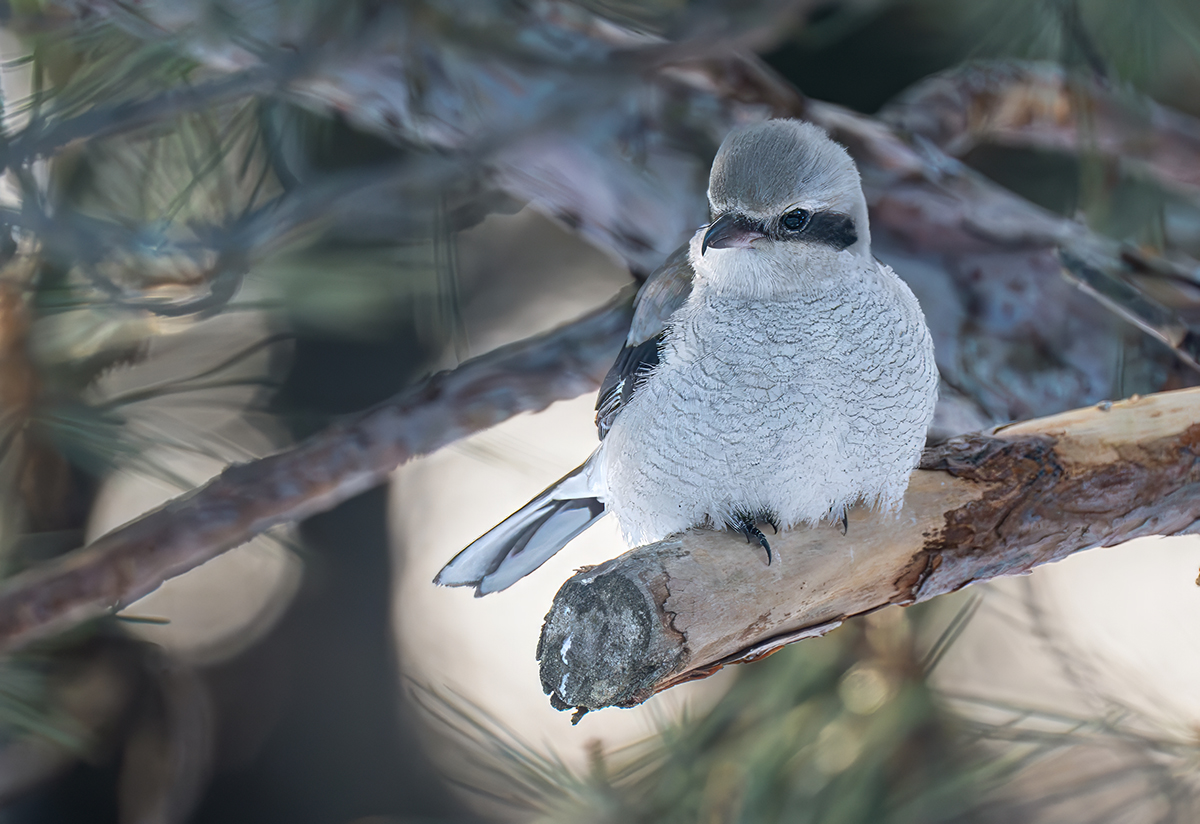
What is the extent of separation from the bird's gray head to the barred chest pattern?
75 mm

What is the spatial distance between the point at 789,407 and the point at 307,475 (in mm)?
653

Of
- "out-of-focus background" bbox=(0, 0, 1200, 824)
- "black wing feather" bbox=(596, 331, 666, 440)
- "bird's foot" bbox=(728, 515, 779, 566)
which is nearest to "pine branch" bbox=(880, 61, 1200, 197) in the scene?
"out-of-focus background" bbox=(0, 0, 1200, 824)

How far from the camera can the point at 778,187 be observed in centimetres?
93

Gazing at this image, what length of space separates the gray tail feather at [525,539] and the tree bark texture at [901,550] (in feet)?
0.96

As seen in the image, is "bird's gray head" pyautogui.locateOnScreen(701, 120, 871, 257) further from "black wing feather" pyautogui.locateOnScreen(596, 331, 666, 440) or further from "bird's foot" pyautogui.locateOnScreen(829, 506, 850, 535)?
"bird's foot" pyautogui.locateOnScreen(829, 506, 850, 535)

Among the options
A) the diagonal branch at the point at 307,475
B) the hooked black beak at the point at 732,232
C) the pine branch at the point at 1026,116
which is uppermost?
the pine branch at the point at 1026,116

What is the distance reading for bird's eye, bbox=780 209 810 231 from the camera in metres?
0.96

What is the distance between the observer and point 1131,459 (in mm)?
1023

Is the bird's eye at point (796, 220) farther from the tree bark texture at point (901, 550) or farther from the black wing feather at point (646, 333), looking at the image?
the tree bark texture at point (901, 550)

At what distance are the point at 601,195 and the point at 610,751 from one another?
86cm

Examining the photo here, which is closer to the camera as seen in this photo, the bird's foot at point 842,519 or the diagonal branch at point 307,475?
the bird's foot at point 842,519

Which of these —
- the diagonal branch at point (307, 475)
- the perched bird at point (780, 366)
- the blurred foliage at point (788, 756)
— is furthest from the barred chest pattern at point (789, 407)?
the blurred foliage at point (788, 756)

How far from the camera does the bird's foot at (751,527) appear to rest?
912 mm

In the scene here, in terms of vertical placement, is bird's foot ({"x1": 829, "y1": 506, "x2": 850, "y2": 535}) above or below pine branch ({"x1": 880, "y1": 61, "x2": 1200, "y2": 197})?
below
